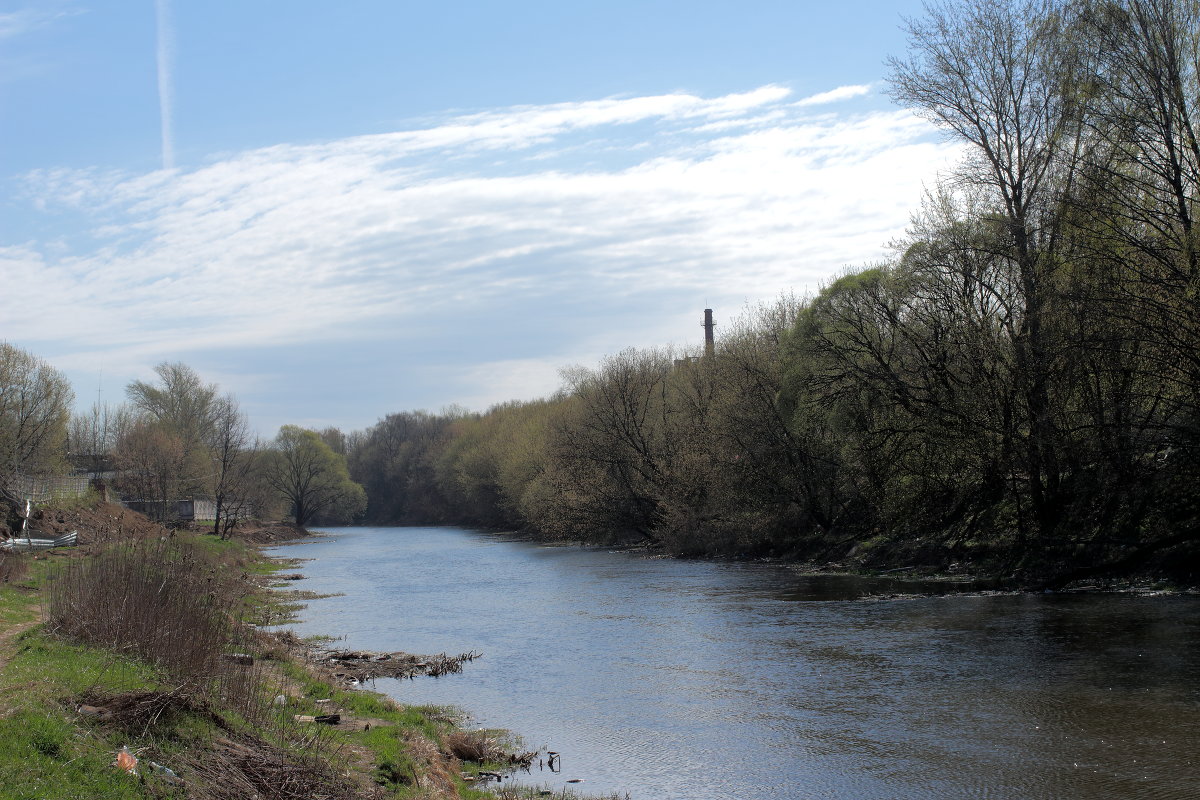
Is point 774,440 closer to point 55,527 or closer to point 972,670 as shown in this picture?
point 972,670

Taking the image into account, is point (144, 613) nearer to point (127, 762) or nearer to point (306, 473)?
point (127, 762)

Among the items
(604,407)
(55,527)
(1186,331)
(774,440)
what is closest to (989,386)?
(1186,331)

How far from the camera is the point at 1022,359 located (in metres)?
31.8

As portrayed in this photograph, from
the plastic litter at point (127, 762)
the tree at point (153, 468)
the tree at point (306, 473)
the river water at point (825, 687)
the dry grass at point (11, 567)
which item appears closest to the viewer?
the plastic litter at point (127, 762)

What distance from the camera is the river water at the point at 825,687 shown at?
13008mm

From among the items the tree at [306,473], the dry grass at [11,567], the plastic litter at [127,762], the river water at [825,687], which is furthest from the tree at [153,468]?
the plastic litter at [127,762]

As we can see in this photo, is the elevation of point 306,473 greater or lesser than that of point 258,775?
greater

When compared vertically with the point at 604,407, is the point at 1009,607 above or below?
below

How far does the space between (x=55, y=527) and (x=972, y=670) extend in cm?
4378

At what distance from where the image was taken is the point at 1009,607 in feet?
86.9

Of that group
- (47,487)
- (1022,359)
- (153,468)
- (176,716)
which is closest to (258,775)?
(176,716)

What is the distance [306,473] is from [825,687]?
104 meters

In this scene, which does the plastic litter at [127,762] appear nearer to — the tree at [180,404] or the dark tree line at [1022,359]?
the dark tree line at [1022,359]

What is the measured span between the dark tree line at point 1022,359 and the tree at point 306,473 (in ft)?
247
